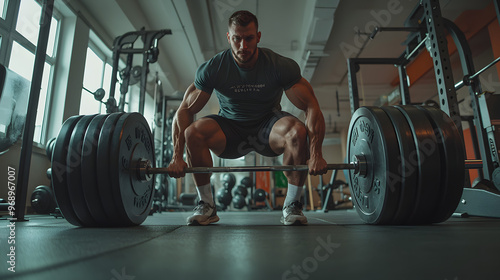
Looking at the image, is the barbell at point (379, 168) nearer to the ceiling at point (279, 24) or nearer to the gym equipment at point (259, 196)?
the ceiling at point (279, 24)

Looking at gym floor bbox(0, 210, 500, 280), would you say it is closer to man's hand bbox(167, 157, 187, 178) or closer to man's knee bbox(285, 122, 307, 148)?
man's hand bbox(167, 157, 187, 178)

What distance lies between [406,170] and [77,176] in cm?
112

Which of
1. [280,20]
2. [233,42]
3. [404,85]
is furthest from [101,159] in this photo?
[280,20]

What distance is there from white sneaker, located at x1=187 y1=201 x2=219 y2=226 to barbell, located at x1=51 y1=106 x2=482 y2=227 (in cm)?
25

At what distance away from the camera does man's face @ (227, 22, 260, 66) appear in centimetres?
138

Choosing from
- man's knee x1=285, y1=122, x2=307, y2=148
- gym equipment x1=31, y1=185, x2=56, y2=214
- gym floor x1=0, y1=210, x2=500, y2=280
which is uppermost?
man's knee x1=285, y1=122, x2=307, y2=148

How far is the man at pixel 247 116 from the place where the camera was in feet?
4.46

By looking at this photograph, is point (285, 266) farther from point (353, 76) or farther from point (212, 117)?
point (353, 76)

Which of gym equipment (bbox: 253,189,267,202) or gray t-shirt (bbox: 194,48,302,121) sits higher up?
gray t-shirt (bbox: 194,48,302,121)

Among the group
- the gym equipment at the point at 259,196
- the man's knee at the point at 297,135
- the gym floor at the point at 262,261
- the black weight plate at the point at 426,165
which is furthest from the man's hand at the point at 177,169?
the gym equipment at the point at 259,196

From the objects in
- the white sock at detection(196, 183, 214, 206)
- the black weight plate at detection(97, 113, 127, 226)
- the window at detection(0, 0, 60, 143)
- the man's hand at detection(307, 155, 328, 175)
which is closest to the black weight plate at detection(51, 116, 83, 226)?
the black weight plate at detection(97, 113, 127, 226)

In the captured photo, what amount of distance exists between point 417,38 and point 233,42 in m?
1.74

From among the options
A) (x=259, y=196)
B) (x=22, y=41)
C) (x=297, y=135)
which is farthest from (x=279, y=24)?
(x=297, y=135)

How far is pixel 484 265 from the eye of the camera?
17.5 inches
